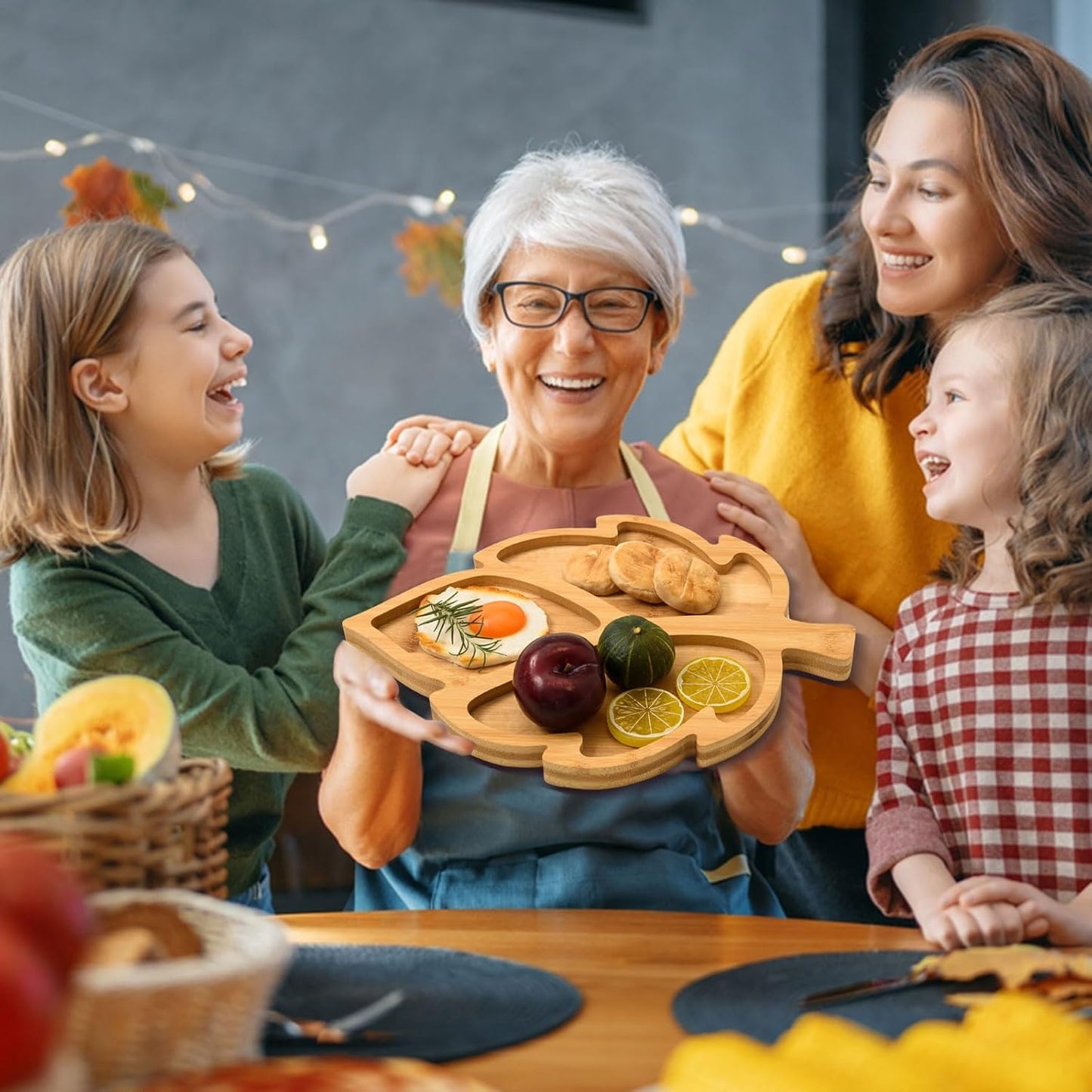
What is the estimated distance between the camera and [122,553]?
1.75 meters

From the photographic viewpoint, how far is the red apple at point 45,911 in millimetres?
744

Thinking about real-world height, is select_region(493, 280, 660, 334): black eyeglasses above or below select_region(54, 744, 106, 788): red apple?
above

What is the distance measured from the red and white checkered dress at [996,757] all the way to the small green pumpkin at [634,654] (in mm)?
349

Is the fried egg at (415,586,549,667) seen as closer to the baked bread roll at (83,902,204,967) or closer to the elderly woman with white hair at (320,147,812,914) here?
the elderly woman with white hair at (320,147,812,914)

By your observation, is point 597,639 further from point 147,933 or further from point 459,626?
point 147,933

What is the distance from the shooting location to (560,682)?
1553mm

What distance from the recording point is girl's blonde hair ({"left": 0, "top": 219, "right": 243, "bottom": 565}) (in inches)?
68.6

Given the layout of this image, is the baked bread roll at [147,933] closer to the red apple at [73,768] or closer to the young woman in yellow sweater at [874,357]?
the red apple at [73,768]

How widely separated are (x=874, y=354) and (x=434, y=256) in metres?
2.97

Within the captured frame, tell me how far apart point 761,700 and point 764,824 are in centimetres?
29

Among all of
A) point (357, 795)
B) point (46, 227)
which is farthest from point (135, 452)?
point (46, 227)

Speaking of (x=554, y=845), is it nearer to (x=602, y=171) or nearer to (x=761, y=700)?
(x=761, y=700)

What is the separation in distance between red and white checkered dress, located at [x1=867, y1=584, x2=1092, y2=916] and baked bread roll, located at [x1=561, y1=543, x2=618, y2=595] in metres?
0.39

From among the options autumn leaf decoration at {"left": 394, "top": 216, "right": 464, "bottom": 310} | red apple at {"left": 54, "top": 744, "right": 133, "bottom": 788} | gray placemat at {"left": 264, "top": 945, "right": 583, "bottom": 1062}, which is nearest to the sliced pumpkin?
red apple at {"left": 54, "top": 744, "right": 133, "bottom": 788}
